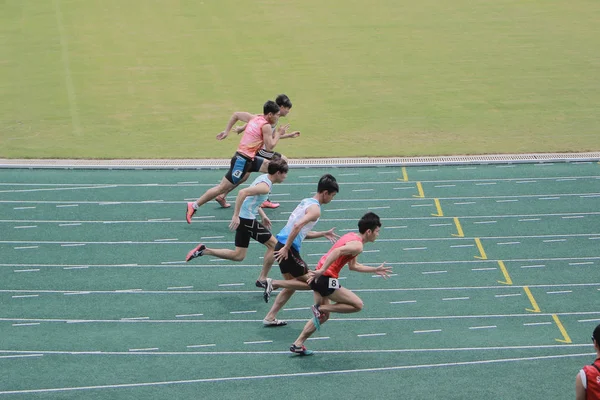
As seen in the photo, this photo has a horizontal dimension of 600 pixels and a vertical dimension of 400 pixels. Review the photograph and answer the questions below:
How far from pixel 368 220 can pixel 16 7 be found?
1651cm

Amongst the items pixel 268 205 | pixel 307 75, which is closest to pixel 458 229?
pixel 268 205

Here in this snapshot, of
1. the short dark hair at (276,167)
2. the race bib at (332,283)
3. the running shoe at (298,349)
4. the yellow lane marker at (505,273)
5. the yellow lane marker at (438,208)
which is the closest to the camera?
the race bib at (332,283)

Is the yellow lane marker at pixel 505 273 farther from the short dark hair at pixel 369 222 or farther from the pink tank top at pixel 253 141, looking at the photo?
the pink tank top at pixel 253 141

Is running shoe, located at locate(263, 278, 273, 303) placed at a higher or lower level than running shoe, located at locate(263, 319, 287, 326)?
higher

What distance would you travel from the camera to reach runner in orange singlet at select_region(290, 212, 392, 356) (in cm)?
786

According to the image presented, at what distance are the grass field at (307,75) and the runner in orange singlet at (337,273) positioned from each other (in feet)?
18.4

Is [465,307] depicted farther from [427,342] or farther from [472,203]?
[472,203]

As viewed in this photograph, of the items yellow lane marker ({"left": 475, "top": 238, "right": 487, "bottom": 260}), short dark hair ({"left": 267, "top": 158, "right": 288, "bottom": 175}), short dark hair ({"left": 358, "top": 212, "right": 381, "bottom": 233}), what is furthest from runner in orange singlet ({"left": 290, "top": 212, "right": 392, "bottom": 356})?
yellow lane marker ({"left": 475, "top": 238, "right": 487, "bottom": 260})

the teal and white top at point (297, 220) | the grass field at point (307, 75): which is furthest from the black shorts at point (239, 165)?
the teal and white top at point (297, 220)

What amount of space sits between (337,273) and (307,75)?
31.1 ft

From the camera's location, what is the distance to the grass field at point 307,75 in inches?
556

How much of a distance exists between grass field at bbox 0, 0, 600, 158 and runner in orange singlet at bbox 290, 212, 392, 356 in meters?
5.61

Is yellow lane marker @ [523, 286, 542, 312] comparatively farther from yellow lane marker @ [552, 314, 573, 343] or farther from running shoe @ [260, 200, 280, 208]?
running shoe @ [260, 200, 280, 208]

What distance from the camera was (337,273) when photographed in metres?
8.05
